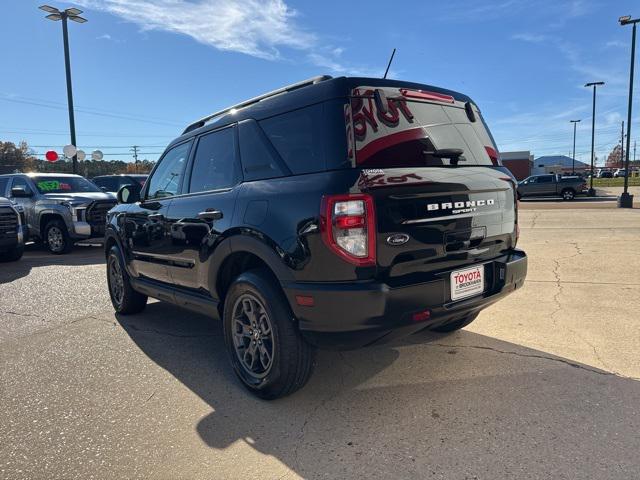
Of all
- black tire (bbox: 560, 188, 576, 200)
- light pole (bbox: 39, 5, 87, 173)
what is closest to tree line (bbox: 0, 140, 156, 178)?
light pole (bbox: 39, 5, 87, 173)

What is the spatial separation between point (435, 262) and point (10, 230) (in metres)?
9.33

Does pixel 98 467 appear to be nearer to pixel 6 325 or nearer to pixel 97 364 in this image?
pixel 97 364

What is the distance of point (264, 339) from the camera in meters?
3.20

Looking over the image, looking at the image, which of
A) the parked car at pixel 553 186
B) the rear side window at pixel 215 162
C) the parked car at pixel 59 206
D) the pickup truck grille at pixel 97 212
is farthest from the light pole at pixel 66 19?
the parked car at pixel 553 186

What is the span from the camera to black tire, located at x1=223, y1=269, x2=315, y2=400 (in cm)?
295

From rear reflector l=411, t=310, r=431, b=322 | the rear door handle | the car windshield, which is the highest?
the car windshield

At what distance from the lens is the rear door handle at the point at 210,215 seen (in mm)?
3441

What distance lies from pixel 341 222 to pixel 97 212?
944 cm

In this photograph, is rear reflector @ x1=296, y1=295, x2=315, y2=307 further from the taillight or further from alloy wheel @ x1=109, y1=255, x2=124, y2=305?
Answer: alloy wheel @ x1=109, y1=255, x2=124, y2=305

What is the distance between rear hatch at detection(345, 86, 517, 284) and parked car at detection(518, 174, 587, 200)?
88.4 ft

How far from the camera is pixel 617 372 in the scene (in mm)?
3430

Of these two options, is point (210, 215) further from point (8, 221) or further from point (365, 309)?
point (8, 221)

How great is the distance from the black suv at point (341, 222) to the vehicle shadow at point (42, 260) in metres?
6.13

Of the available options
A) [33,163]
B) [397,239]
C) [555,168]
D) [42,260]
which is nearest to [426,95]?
[397,239]
